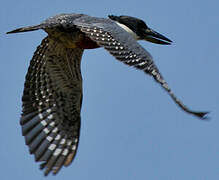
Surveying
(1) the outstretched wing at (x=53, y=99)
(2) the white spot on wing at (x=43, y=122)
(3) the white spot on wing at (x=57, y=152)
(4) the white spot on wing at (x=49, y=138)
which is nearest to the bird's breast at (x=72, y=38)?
(1) the outstretched wing at (x=53, y=99)

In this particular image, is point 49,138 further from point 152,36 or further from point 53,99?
point 152,36

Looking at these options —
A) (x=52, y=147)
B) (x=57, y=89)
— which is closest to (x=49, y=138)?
(x=52, y=147)

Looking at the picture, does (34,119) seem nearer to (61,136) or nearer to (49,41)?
(61,136)

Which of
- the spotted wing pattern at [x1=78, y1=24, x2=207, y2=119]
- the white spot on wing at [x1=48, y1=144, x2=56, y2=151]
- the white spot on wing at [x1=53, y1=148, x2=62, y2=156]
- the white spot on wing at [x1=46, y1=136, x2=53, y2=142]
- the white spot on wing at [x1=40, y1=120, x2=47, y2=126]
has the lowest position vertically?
the white spot on wing at [x1=53, y1=148, x2=62, y2=156]

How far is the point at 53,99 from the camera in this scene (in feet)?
25.3

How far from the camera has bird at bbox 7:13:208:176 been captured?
6.96 meters

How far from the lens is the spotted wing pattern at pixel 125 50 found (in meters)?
5.70

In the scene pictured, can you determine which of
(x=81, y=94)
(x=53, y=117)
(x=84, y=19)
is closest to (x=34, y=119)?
(x=53, y=117)

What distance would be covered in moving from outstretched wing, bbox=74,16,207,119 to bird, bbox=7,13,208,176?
37 mm

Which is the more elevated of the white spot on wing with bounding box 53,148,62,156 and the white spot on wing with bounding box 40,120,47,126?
the white spot on wing with bounding box 40,120,47,126

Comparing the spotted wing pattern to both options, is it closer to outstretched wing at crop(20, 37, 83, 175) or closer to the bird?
the bird

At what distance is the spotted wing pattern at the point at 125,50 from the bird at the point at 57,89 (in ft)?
0.56

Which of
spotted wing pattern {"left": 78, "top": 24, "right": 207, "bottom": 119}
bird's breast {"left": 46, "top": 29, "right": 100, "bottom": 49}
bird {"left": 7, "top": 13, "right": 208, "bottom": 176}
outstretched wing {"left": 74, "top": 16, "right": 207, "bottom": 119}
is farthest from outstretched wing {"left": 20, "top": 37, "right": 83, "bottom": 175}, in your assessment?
spotted wing pattern {"left": 78, "top": 24, "right": 207, "bottom": 119}

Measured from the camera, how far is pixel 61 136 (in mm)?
7438
